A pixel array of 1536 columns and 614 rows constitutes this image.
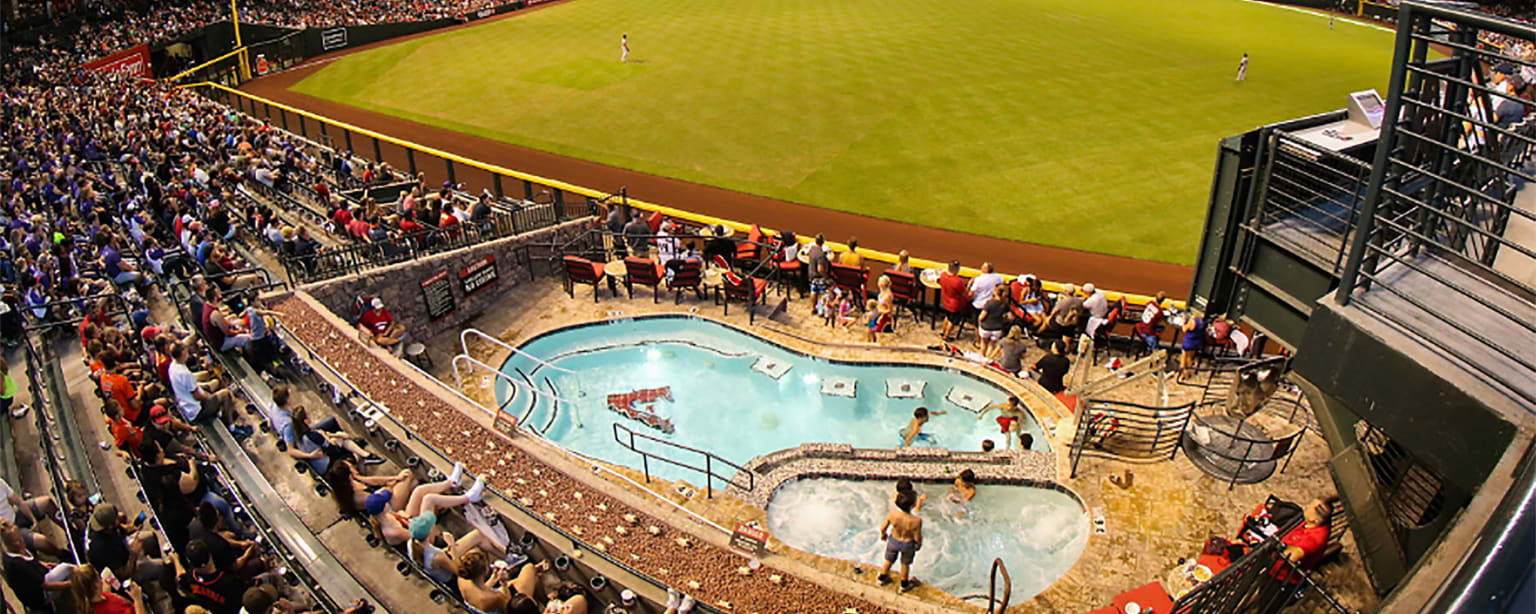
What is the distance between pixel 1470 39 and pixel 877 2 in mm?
55999

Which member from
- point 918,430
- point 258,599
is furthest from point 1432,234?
point 258,599

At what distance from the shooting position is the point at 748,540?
9758 millimetres

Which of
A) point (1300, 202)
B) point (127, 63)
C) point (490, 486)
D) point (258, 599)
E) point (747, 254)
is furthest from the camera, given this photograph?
point (127, 63)

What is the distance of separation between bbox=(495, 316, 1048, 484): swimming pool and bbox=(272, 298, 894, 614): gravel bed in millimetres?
2449

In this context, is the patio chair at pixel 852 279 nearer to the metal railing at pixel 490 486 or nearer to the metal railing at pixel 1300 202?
the metal railing at pixel 490 486

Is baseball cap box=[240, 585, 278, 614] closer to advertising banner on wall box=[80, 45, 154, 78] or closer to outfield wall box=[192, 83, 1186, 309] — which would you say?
outfield wall box=[192, 83, 1186, 309]

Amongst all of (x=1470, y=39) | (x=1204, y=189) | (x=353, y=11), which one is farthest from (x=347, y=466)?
(x=353, y=11)

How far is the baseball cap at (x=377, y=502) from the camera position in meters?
9.07

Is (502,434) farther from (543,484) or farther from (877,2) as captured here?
(877,2)

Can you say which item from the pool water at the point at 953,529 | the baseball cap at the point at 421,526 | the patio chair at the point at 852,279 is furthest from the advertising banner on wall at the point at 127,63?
the pool water at the point at 953,529

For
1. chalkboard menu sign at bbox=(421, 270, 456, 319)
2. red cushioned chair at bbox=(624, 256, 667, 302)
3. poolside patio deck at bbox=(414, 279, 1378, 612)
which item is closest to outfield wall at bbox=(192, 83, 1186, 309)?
red cushioned chair at bbox=(624, 256, 667, 302)

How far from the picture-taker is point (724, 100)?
35.7 m

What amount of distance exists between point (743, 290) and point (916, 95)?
22.0m

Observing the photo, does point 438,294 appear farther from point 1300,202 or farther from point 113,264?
A: point 1300,202
